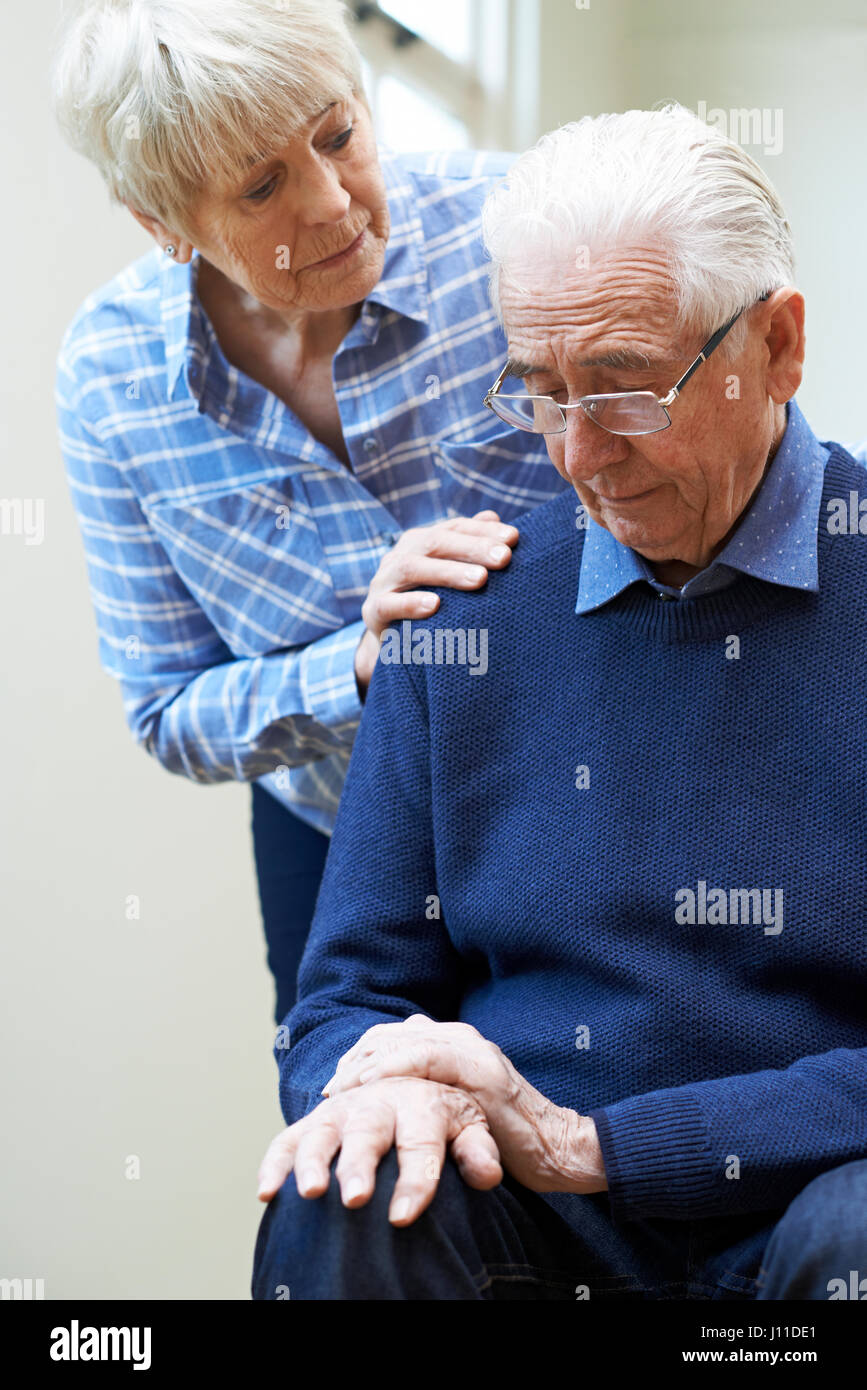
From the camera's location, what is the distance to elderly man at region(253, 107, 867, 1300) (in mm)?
Result: 1188

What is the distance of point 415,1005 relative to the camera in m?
1.44

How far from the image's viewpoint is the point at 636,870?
1369 mm

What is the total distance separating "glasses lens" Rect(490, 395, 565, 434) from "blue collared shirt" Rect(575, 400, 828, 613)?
5.8 inches

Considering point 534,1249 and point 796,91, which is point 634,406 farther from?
point 796,91

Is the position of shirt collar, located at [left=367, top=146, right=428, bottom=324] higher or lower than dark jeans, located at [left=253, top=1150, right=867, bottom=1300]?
higher

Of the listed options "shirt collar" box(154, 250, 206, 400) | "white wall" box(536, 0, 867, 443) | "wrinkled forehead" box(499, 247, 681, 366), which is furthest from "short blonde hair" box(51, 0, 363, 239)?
"white wall" box(536, 0, 867, 443)

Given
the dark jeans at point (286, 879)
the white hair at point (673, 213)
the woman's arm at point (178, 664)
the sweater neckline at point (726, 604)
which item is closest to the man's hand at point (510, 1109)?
the sweater neckline at point (726, 604)

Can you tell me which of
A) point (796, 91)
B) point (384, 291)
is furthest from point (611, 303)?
point (796, 91)

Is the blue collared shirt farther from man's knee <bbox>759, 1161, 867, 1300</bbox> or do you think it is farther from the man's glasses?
man's knee <bbox>759, 1161, 867, 1300</bbox>

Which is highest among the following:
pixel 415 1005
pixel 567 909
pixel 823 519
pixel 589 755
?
pixel 823 519
